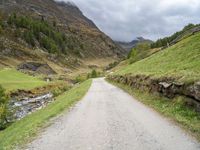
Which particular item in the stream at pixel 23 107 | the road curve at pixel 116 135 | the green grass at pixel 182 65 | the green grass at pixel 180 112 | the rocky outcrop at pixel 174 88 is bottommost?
the stream at pixel 23 107

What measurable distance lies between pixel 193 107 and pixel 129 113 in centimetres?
505

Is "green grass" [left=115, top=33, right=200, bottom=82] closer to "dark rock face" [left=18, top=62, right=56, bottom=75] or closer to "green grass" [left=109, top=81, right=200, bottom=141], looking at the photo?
"green grass" [left=109, top=81, right=200, bottom=141]

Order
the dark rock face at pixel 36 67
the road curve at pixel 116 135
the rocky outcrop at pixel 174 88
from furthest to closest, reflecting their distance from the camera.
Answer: the dark rock face at pixel 36 67
the rocky outcrop at pixel 174 88
the road curve at pixel 116 135

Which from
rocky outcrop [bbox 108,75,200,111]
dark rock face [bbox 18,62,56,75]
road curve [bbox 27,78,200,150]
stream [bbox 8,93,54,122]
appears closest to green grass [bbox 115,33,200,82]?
rocky outcrop [bbox 108,75,200,111]

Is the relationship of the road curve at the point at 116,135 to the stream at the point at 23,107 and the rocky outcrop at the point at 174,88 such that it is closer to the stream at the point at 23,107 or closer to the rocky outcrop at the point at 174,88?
the rocky outcrop at the point at 174,88

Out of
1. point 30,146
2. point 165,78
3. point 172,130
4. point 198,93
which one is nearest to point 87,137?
point 30,146

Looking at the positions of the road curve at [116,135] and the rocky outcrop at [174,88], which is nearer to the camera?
the road curve at [116,135]

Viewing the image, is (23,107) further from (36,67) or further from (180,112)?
(36,67)

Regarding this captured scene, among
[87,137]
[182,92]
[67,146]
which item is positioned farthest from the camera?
[182,92]

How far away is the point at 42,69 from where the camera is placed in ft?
545

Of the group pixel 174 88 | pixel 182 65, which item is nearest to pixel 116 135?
pixel 174 88

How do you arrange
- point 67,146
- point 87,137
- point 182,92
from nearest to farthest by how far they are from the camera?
point 67,146
point 87,137
point 182,92

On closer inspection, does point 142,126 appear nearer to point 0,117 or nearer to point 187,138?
point 187,138

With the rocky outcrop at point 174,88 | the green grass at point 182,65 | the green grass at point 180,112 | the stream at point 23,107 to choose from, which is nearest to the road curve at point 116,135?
the green grass at point 180,112
